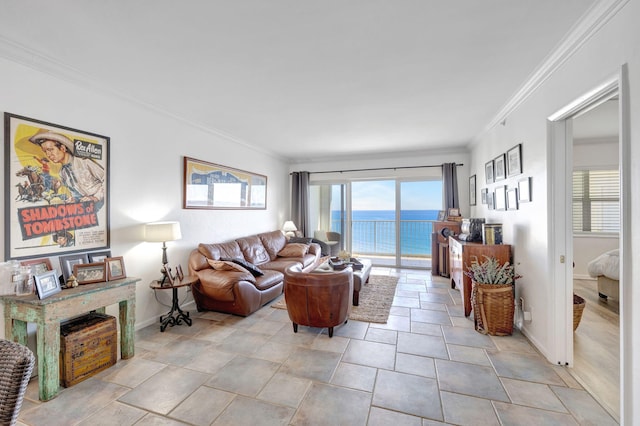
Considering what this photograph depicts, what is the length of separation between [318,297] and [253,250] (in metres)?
2.28

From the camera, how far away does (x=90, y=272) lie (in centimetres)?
241

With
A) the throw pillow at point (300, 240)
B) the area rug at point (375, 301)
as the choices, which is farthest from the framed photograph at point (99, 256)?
the throw pillow at point (300, 240)

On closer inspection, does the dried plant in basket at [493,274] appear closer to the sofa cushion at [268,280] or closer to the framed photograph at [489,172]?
the framed photograph at [489,172]

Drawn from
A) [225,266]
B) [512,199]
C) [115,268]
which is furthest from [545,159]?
[115,268]

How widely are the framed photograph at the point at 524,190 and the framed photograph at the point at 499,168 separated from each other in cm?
54

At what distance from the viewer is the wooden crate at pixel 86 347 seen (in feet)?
6.95

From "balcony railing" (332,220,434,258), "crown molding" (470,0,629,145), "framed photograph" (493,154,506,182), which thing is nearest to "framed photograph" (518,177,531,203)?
"framed photograph" (493,154,506,182)

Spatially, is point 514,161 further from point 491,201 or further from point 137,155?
point 137,155

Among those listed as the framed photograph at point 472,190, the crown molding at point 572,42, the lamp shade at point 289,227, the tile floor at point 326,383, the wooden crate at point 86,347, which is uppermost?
the crown molding at point 572,42

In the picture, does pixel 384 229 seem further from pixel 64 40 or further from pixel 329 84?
pixel 64 40

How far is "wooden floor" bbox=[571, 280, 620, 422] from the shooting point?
1.98 m

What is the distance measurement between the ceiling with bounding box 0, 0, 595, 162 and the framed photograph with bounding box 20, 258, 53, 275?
5.41 ft

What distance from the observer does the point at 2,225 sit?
210cm

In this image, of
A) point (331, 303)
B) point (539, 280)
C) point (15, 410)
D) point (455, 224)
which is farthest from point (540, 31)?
point (455, 224)
